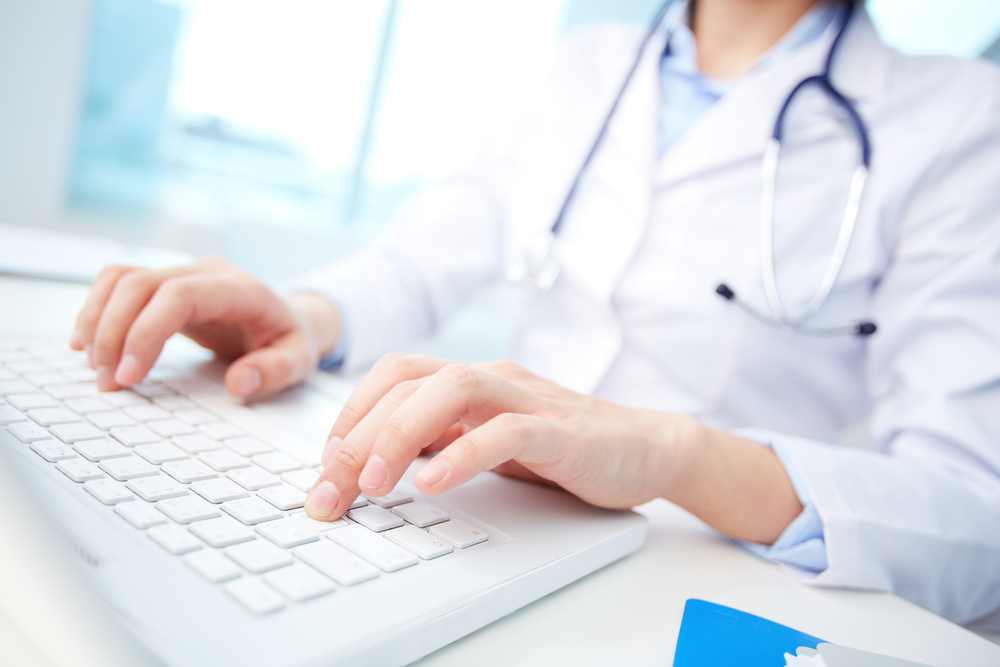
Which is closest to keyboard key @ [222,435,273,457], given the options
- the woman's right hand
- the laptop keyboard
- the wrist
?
the laptop keyboard

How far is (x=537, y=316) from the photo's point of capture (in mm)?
975

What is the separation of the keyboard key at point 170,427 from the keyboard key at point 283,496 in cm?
11

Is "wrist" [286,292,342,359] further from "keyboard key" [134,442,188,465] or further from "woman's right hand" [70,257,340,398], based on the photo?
"keyboard key" [134,442,188,465]

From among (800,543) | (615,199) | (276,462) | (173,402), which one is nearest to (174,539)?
(276,462)

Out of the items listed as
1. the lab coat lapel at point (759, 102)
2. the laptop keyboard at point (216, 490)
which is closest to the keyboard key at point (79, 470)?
the laptop keyboard at point (216, 490)

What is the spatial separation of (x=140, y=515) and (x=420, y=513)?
0.52 ft

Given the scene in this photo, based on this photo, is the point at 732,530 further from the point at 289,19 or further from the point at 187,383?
the point at 289,19

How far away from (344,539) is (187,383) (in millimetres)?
316

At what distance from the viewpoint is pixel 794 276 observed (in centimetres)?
78

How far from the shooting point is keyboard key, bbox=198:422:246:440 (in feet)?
1.44

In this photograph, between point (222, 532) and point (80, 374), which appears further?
point (80, 374)

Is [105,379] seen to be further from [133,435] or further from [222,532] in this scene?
[222,532]

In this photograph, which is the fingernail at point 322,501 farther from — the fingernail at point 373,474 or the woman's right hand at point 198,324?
the woman's right hand at point 198,324

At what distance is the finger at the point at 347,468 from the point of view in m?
A: 0.34
